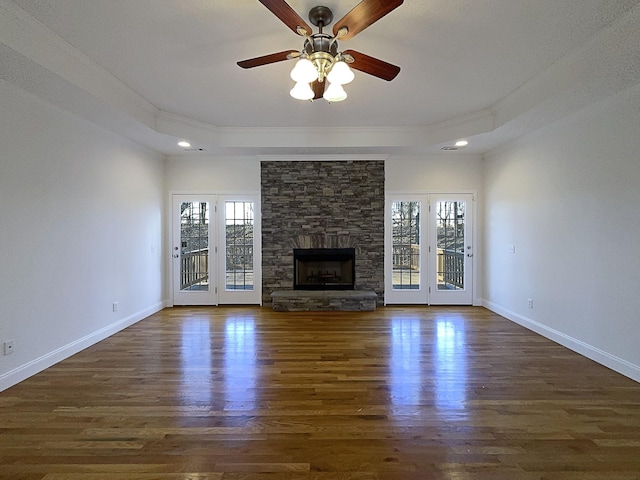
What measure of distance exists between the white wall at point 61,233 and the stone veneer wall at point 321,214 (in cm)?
215

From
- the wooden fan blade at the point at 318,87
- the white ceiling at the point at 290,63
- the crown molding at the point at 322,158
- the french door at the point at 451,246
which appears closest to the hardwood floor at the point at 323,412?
the french door at the point at 451,246

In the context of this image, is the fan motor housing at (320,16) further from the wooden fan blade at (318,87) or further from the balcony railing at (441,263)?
the balcony railing at (441,263)

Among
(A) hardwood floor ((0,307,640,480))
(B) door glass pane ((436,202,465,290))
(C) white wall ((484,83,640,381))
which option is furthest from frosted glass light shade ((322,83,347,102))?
(B) door glass pane ((436,202,465,290))

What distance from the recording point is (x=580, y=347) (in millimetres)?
3750

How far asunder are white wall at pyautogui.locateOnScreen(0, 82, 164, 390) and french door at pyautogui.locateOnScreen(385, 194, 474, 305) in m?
4.34

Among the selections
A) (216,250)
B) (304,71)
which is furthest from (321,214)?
(304,71)

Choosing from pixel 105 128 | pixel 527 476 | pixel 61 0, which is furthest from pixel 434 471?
pixel 105 128

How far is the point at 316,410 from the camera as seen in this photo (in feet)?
8.46

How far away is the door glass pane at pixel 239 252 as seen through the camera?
625 cm

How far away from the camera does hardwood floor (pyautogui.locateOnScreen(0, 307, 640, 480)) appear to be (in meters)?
1.99

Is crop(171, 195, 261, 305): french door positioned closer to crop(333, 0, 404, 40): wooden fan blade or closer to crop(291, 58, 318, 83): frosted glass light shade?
crop(291, 58, 318, 83): frosted glass light shade

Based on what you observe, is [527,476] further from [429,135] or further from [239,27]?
[429,135]

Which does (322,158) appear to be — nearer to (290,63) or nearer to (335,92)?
(290,63)

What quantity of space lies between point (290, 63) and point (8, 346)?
144 inches
